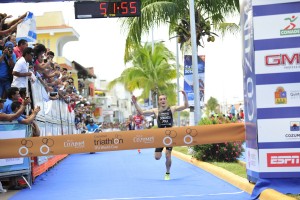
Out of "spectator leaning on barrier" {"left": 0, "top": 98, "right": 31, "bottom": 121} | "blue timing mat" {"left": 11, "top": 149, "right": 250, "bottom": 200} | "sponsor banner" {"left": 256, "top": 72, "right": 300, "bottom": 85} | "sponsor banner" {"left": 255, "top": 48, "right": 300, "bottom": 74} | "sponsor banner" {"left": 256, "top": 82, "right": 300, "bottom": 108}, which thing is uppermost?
"sponsor banner" {"left": 255, "top": 48, "right": 300, "bottom": 74}

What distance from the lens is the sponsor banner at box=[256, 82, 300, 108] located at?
8180mm

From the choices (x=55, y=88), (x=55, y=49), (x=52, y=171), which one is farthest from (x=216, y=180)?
(x=55, y=49)

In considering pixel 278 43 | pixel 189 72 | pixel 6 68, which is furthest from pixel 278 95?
pixel 189 72

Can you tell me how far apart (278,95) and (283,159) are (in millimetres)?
1028

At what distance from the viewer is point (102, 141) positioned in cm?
893

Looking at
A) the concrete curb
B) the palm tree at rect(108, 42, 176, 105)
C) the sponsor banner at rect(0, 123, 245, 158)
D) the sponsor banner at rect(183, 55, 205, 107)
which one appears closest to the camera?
the concrete curb

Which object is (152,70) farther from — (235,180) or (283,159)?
(283,159)

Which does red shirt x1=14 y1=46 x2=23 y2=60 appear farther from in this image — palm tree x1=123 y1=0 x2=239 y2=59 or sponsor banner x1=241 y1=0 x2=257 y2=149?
palm tree x1=123 y1=0 x2=239 y2=59

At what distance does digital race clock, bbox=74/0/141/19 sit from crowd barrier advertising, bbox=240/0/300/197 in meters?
4.65

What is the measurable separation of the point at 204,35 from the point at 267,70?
494 inches

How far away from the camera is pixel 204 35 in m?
20.6


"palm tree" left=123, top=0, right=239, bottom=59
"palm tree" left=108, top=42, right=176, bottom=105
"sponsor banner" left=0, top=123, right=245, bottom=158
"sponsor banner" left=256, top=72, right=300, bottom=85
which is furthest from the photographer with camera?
"palm tree" left=108, top=42, right=176, bottom=105

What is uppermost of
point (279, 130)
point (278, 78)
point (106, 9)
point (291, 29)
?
point (106, 9)

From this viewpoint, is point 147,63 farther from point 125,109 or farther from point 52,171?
point 125,109
